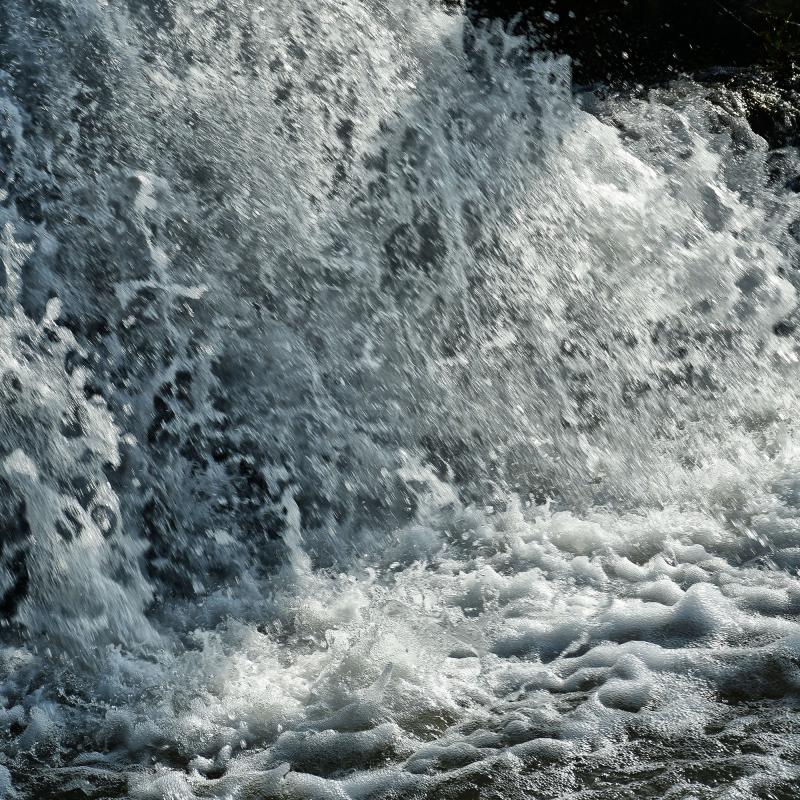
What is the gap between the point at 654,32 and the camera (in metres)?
5.13

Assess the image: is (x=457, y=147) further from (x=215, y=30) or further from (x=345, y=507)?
(x=345, y=507)

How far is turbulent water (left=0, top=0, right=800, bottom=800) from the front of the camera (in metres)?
2.78

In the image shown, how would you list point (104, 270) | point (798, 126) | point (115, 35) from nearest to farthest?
point (104, 270) < point (115, 35) < point (798, 126)

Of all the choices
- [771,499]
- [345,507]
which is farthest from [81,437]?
[771,499]

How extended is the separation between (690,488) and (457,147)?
1.83m

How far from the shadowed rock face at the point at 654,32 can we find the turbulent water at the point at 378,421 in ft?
0.66

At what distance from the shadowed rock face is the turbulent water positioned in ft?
0.66

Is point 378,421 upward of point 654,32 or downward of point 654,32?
downward

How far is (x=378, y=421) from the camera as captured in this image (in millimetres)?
3734

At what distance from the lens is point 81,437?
134 inches

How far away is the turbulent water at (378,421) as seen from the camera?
9.11 feet

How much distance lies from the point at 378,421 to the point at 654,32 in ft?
9.37

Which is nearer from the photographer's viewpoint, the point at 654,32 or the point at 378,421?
the point at 378,421

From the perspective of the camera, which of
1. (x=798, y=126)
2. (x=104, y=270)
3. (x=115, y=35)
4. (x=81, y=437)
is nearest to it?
(x=81, y=437)
